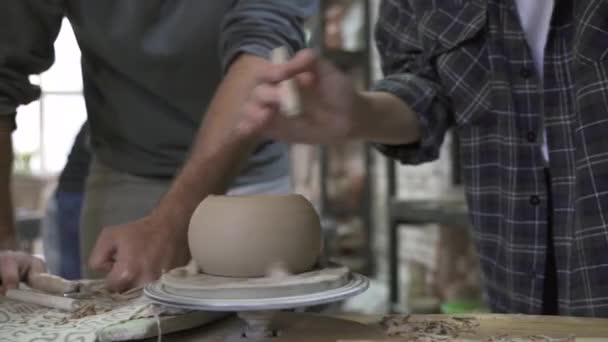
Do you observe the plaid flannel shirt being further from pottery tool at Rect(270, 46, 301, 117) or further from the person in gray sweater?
pottery tool at Rect(270, 46, 301, 117)

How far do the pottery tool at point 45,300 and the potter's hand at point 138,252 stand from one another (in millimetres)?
86

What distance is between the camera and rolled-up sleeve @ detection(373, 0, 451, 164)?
3.84 ft

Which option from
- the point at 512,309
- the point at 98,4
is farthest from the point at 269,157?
the point at 512,309

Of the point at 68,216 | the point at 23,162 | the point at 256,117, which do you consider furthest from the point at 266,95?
A: the point at 23,162

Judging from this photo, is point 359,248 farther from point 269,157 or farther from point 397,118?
point 397,118

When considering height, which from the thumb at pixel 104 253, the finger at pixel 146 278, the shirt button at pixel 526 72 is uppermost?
the shirt button at pixel 526 72

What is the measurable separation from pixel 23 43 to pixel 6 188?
25 centimetres

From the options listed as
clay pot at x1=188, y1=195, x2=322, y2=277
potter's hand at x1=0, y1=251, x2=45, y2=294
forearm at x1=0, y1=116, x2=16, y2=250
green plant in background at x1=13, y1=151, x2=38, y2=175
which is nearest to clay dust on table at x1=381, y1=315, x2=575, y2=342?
clay pot at x1=188, y1=195, x2=322, y2=277

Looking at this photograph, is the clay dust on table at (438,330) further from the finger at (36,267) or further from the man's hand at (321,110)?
the finger at (36,267)

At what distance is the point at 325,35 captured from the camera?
11.2 feet

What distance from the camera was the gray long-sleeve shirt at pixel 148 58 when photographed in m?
1.16

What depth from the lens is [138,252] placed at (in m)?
0.91

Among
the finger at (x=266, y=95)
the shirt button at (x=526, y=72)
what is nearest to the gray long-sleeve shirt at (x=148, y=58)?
the finger at (x=266, y=95)

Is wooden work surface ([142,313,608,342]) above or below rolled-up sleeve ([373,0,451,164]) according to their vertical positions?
below
